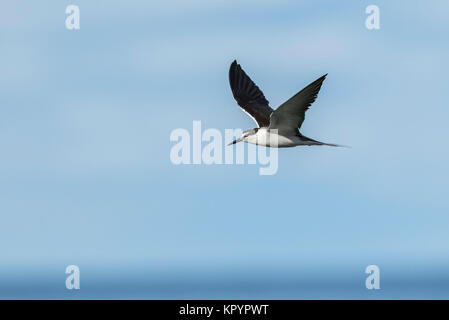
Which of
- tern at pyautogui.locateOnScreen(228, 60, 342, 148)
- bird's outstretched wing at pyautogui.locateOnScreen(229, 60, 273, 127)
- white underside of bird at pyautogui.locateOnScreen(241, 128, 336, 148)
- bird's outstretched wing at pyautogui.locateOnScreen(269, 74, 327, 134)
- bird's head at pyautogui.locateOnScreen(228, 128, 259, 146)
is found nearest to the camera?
bird's outstretched wing at pyautogui.locateOnScreen(269, 74, 327, 134)

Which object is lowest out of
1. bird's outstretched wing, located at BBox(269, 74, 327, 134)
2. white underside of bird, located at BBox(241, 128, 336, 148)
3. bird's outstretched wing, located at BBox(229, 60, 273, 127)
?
white underside of bird, located at BBox(241, 128, 336, 148)

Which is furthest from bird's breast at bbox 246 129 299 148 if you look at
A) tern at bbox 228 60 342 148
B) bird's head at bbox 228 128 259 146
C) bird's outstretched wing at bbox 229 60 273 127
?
bird's outstretched wing at bbox 229 60 273 127

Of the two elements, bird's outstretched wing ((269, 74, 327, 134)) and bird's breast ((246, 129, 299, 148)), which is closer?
bird's outstretched wing ((269, 74, 327, 134))

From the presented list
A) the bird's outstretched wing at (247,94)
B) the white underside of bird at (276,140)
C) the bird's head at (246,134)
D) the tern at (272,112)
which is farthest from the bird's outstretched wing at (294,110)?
the bird's outstretched wing at (247,94)

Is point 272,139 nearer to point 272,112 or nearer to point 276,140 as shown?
point 276,140

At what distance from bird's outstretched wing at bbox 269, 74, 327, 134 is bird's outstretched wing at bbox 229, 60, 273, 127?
2.80 m

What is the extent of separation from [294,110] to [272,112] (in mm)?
1299

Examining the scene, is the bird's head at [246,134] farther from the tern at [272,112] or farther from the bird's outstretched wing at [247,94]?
the bird's outstretched wing at [247,94]

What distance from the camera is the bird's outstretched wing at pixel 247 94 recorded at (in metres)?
28.0

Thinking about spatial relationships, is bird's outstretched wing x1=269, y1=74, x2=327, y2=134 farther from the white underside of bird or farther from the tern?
the white underside of bird

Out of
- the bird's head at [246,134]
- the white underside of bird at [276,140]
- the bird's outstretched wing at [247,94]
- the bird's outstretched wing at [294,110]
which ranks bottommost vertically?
the white underside of bird at [276,140]

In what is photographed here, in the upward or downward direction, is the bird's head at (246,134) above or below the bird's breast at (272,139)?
above

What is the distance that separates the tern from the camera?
920 inches
